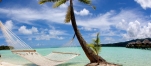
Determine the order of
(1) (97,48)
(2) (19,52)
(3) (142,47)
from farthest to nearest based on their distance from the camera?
(3) (142,47)
(1) (97,48)
(2) (19,52)

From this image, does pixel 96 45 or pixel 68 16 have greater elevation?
pixel 68 16

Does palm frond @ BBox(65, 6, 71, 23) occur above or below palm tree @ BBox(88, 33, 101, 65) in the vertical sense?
above

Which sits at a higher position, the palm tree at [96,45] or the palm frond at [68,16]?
the palm frond at [68,16]

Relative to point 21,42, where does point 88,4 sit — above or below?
above

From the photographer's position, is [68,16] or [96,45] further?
[68,16]

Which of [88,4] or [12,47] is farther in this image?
[88,4]

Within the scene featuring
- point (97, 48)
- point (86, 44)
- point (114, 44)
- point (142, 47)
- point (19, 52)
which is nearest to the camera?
point (19, 52)

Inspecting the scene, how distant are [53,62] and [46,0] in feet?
8.25

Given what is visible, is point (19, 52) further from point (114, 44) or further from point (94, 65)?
point (114, 44)

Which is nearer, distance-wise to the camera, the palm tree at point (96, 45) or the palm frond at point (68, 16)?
the palm tree at point (96, 45)

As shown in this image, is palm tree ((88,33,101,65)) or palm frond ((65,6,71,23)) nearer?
palm tree ((88,33,101,65))

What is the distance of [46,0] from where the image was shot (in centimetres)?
810

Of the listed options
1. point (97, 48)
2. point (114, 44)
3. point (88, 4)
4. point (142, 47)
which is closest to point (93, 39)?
point (97, 48)

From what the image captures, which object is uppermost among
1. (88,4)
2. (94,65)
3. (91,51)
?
(88,4)
